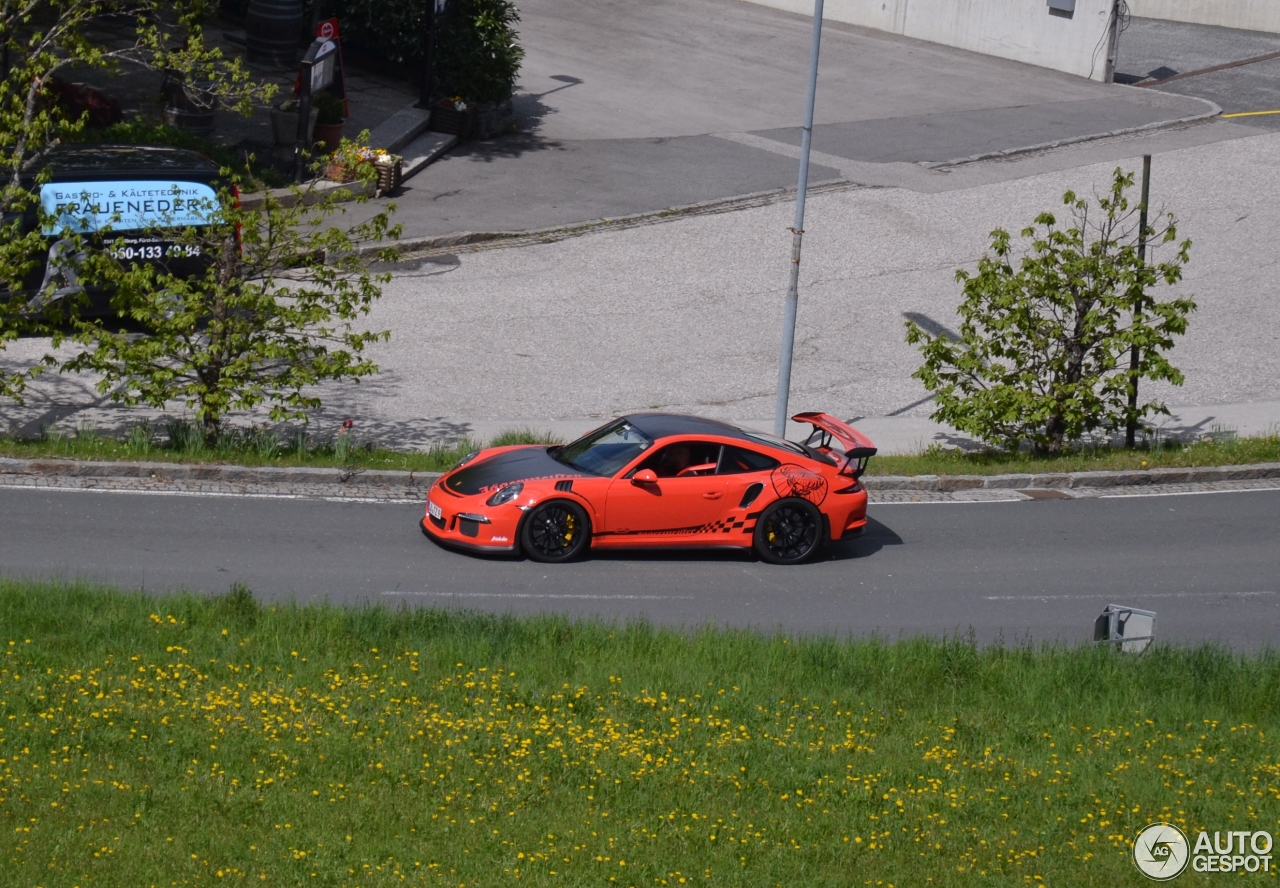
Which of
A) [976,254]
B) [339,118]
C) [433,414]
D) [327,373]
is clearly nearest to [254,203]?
[339,118]

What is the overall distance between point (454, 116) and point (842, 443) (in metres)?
16.6

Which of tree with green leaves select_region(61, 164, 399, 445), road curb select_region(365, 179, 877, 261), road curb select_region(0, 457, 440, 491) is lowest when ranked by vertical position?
road curb select_region(0, 457, 440, 491)

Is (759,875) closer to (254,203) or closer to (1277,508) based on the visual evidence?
(1277,508)

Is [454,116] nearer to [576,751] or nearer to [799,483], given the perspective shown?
[799,483]

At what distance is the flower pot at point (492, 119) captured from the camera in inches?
1180

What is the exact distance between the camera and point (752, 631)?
39.8 ft

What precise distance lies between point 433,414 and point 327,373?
316 cm

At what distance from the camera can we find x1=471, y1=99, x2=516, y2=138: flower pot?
1180 inches

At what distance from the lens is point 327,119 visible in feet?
89.0

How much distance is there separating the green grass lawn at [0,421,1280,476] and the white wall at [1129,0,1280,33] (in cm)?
2882

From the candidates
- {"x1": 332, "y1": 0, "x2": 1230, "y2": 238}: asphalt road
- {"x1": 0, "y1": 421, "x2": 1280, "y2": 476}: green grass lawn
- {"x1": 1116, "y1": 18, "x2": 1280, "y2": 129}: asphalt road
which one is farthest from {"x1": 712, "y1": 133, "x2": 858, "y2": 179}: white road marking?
{"x1": 0, "y1": 421, "x2": 1280, "y2": 476}: green grass lawn
